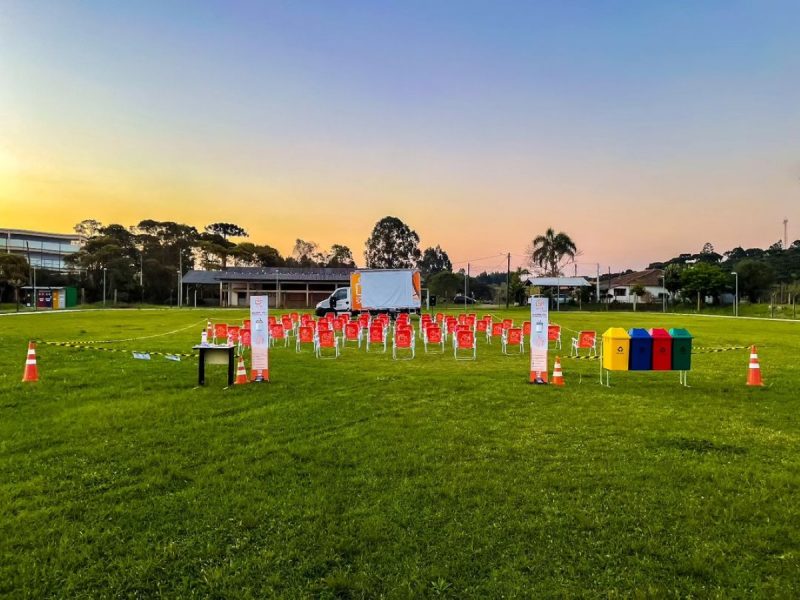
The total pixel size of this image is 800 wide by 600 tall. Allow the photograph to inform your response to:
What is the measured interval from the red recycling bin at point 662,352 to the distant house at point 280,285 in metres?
57.9

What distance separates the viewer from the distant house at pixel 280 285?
66.1 metres

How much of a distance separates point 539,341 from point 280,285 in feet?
198

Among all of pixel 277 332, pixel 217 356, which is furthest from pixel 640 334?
pixel 277 332

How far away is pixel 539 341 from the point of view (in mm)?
9328

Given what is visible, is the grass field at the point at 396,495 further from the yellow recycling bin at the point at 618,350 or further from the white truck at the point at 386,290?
the white truck at the point at 386,290

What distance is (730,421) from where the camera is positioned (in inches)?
265

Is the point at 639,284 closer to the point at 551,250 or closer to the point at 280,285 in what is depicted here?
the point at 551,250

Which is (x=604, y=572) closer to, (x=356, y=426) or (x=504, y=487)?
(x=504, y=487)

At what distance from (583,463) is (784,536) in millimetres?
1699

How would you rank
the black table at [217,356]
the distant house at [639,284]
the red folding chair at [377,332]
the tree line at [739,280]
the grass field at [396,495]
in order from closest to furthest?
the grass field at [396,495] < the black table at [217,356] < the red folding chair at [377,332] < the tree line at [739,280] < the distant house at [639,284]

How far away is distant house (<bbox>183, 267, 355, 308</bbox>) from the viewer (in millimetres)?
66062

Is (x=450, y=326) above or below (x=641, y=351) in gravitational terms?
below

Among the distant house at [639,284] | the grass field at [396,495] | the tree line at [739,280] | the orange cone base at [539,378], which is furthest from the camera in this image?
the distant house at [639,284]

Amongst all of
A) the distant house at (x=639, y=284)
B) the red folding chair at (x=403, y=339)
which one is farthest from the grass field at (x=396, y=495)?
the distant house at (x=639, y=284)
